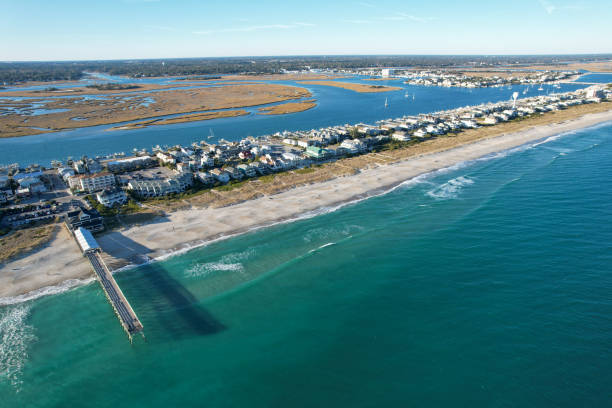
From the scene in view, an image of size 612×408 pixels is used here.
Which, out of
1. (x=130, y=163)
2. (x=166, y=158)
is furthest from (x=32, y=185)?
(x=166, y=158)

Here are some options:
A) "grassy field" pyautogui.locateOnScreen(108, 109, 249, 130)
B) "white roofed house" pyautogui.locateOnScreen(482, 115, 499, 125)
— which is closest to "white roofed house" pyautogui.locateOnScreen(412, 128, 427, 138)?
"white roofed house" pyautogui.locateOnScreen(482, 115, 499, 125)

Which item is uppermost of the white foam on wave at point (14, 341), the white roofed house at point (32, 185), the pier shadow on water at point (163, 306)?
the white roofed house at point (32, 185)

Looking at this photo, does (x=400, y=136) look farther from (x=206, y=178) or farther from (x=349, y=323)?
(x=349, y=323)

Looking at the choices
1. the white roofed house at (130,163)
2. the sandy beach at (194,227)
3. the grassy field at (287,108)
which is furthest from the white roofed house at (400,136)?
the white roofed house at (130,163)

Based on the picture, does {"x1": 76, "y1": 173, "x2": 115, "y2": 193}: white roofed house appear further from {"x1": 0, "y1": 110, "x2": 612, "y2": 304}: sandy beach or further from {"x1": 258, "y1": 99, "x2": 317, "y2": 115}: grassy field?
{"x1": 258, "y1": 99, "x2": 317, "y2": 115}: grassy field

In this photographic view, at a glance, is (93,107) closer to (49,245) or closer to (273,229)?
(49,245)

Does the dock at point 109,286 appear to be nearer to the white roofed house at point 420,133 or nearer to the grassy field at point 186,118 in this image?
the grassy field at point 186,118
